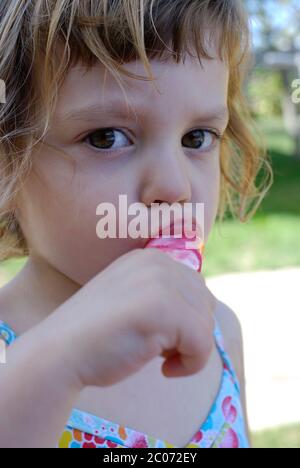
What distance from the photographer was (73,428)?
1105mm

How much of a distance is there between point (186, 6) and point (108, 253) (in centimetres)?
44

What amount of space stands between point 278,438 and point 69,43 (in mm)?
2055

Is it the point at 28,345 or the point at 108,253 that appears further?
the point at 108,253

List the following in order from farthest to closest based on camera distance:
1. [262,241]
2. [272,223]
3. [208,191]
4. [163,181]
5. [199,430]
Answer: [272,223]
[262,241]
[199,430]
[208,191]
[163,181]

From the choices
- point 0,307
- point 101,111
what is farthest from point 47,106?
point 0,307

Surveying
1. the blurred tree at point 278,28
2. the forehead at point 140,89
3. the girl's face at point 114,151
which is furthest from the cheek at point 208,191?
the blurred tree at point 278,28

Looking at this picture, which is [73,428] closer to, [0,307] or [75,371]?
[0,307]

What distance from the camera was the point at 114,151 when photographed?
1.00 m

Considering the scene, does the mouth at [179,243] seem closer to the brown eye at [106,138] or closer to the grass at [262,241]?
the brown eye at [106,138]

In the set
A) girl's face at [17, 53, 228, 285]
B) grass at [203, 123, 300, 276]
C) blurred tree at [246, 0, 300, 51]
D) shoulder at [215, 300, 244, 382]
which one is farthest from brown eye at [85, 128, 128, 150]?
blurred tree at [246, 0, 300, 51]

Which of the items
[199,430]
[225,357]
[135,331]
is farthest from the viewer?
[225,357]

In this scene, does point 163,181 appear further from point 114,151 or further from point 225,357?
point 225,357

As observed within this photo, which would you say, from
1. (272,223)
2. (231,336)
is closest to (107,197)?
(231,336)

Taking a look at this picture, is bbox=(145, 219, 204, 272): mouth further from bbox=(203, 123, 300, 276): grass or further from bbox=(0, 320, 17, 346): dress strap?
bbox=(203, 123, 300, 276): grass
